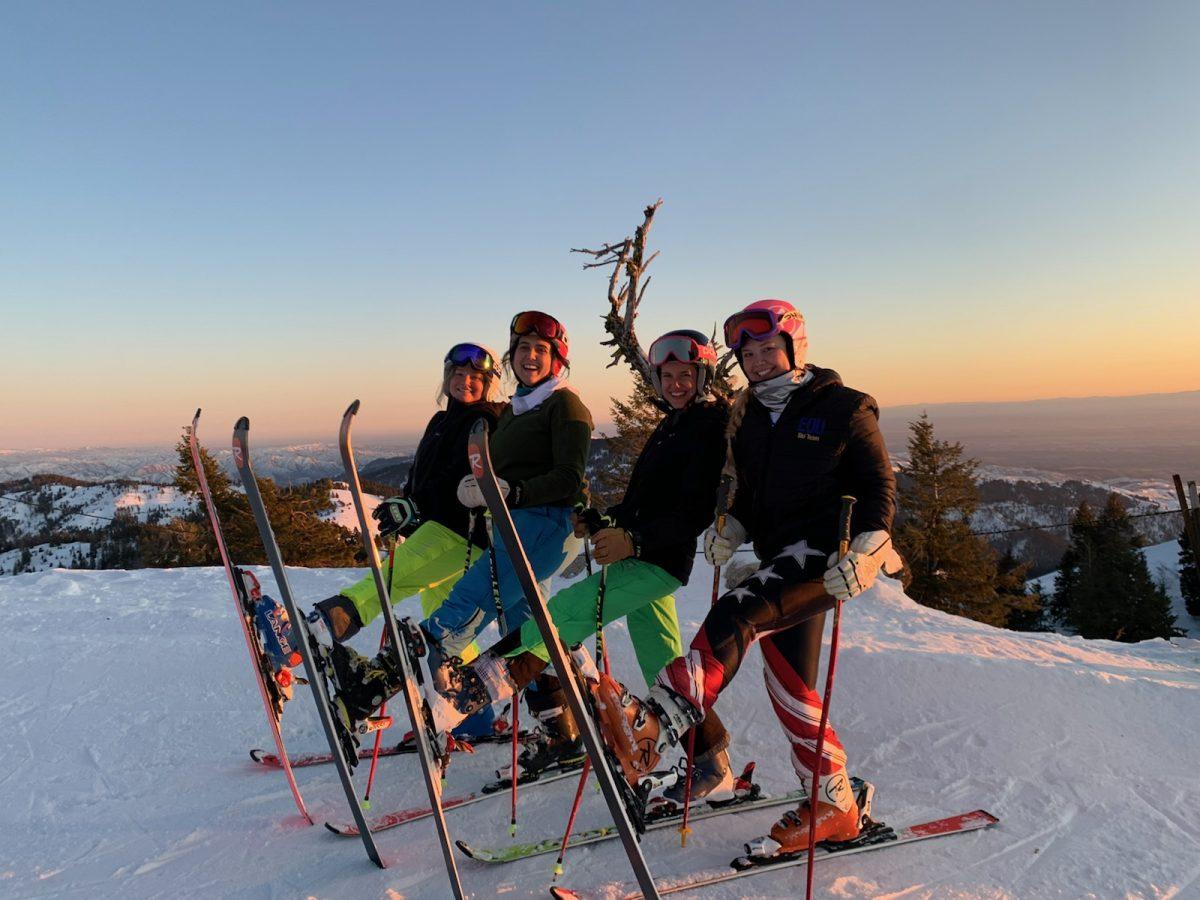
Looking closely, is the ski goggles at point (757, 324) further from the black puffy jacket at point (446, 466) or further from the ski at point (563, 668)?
the black puffy jacket at point (446, 466)

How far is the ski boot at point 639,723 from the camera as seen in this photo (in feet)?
7.56

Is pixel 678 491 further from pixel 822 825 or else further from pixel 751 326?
pixel 822 825

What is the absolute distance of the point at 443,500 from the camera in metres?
3.94

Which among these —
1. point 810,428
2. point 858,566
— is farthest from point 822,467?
point 858,566

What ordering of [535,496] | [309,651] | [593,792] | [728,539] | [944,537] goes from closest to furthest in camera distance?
1. [309,651]
2. [728,539]
3. [535,496]
4. [593,792]
5. [944,537]

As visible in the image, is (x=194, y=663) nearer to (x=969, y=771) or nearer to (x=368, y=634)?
(x=368, y=634)

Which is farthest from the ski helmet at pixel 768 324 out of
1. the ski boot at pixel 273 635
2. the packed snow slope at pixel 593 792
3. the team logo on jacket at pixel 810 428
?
the ski boot at pixel 273 635

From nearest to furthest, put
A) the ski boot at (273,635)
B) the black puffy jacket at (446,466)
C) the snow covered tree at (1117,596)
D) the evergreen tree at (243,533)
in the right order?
the ski boot at (273,635)
the black puffy jacket at (446,466)
the evergreen tree at (243,533)
the snow covered tree at (1117,596)

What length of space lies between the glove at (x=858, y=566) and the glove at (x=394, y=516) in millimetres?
2461

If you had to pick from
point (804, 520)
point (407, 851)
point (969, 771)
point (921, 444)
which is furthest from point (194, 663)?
point (921, 444)

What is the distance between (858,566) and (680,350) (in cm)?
136

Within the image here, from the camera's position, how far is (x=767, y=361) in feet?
9.86

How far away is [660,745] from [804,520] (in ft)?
3.78

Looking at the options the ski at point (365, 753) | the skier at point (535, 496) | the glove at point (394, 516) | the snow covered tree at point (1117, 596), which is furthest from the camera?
the snow covered tree at point (1117, 596)
